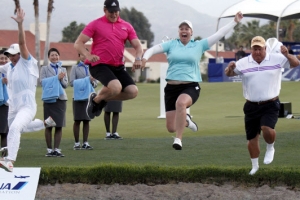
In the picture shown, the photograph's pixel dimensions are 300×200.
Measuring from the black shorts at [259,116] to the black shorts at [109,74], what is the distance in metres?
2.06

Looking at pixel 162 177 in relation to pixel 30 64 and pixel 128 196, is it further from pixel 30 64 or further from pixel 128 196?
pixel 30 64

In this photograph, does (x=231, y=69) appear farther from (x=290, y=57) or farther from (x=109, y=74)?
(x=109, y=74)

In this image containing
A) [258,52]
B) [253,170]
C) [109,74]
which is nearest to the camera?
[258,52]

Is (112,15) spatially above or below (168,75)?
above

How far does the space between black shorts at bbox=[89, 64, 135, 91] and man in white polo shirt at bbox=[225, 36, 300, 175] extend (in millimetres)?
1806

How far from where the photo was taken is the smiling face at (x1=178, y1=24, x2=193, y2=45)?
485 inches

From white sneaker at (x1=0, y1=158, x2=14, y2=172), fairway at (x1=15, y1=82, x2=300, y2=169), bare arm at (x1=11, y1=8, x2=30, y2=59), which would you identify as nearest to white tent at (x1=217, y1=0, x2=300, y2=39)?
fairway at (x1=15, y1=82, x2=300, y2=169)

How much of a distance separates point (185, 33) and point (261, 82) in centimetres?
188

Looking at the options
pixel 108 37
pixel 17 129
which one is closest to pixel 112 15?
pixel 108 37

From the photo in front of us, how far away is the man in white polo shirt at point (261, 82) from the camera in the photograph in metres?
11.0

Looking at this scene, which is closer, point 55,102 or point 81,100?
point 55,102

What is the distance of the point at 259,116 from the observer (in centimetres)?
1123

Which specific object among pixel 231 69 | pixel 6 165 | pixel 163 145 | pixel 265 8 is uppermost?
pixel 265 8

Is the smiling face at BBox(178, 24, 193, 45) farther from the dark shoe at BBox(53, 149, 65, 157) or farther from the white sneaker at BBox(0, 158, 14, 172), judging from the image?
the white sneaker at BBox(0, 158, 14, 172)
